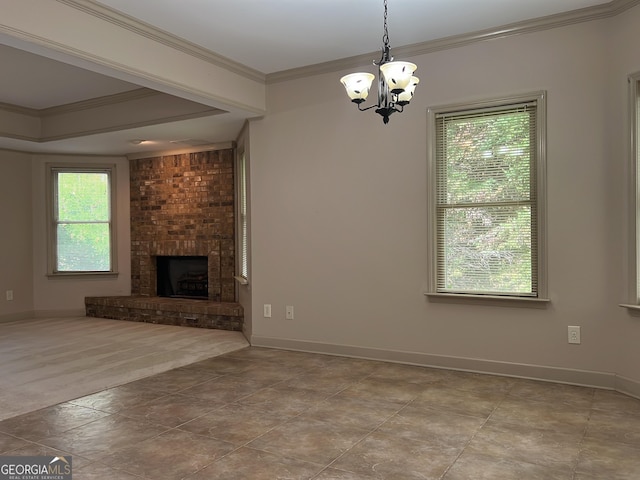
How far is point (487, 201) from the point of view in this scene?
155 inches

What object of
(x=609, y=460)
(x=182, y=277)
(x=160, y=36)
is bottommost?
(x=609, y=460)

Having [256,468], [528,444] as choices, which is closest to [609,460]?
[528,444]

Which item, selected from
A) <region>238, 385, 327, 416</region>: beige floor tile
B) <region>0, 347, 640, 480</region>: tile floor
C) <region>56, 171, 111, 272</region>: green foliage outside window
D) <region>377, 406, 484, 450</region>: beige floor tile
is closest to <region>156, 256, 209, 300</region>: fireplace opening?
<region>56, 171, 111, 272</region>: green foliage outside window

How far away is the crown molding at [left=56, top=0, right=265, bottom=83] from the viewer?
10.9 ft

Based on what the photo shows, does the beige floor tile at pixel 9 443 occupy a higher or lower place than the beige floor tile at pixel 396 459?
higher

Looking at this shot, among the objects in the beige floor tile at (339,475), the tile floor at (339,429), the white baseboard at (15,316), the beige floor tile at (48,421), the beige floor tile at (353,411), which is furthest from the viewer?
the white baseboard at (15,316)

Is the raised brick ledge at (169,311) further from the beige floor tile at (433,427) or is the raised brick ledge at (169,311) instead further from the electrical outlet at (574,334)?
the electrical outlet at (574,334)

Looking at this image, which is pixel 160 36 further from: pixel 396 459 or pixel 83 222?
pixel 83 222

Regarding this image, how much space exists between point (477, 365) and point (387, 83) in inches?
96.9

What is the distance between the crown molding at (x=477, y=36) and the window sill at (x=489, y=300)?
202 centimetres

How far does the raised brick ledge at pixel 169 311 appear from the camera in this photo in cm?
596

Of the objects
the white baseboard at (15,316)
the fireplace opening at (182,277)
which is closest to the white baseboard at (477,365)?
the fireplace opening at (182,277)

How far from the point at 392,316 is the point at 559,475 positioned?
2.16 meters

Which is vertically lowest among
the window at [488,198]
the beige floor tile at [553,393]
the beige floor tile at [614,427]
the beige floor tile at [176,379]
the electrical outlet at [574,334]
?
the beige floor tile at [614,427]
